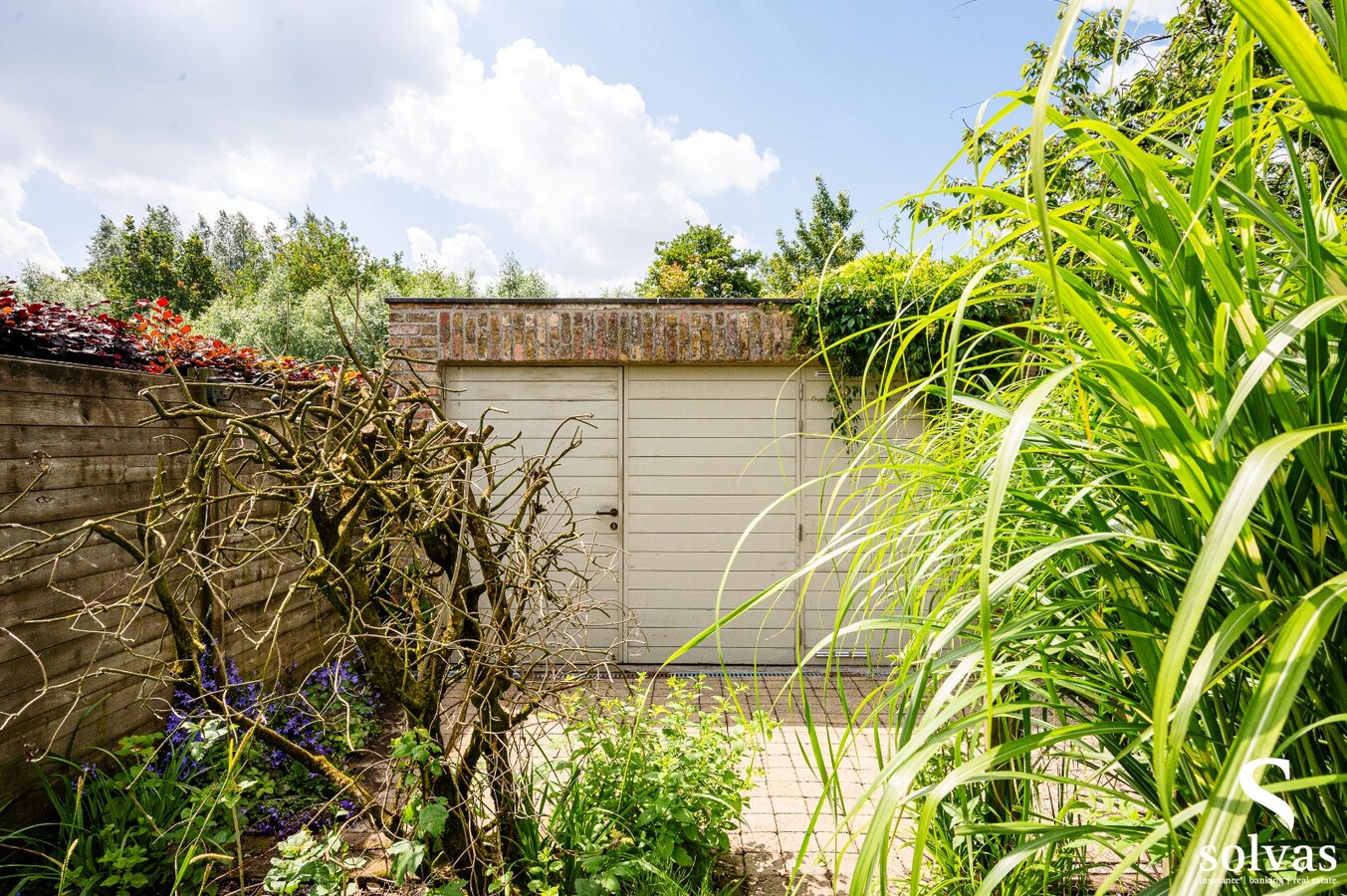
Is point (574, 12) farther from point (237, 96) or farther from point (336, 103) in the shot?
point (237, 96)

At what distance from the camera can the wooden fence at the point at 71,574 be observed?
1.85m

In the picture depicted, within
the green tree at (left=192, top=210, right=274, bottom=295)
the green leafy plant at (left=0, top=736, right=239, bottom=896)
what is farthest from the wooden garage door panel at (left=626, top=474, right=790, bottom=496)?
the green tree at (left=192, top=210, right=274, bottom=295)

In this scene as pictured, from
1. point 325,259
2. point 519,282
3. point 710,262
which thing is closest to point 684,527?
point 710,262

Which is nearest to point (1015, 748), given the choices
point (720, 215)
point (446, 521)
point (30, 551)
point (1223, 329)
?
point (1223, 329)

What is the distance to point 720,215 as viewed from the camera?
22906 mm

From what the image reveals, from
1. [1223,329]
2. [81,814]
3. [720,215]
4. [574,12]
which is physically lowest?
[81,814]

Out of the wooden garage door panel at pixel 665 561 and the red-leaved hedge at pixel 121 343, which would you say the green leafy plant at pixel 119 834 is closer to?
the red-leaved hedge at pixel 121 343

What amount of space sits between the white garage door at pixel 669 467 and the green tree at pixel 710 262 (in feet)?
60.5

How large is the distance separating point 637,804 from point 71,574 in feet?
6.17

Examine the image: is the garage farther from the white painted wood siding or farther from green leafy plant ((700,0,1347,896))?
green leafy plant ((700,0,1347,896))

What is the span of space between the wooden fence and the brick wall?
1943mm

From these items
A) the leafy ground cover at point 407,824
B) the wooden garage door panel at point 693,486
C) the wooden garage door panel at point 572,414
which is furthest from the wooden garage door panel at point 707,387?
the leafy ground cover at point 407,824

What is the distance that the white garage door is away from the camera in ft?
14.4

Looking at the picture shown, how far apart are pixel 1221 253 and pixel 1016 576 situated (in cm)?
37
